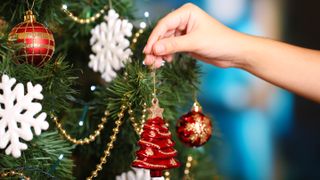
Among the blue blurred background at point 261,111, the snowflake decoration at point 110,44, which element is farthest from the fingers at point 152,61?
the blue blurred background at point 261,111

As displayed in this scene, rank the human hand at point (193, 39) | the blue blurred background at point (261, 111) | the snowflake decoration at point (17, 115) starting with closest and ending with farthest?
the snowflake decoration at point (17, 115)
the human hand at point (193, 39)
the blue blurred background at point (261, 111)

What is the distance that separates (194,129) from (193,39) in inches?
6.5

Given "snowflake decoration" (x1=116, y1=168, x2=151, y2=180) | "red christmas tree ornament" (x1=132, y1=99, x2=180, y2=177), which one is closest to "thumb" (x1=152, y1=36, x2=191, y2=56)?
"red christmas tree ornament" (x1=132, y1=99, x2=180, y2=177)

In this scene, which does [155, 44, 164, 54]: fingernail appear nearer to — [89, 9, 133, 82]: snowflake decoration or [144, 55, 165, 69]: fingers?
[144, 55, 165, 69]: fingers

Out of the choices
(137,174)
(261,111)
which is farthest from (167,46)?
(261,111)

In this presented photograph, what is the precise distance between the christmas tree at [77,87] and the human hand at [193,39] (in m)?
0.05

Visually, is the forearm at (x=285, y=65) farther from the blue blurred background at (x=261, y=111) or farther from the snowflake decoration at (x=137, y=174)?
the blue blurred background at (x=261, y=111)

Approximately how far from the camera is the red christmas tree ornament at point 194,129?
34.2 inches

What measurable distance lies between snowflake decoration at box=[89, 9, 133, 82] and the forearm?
0.22 meters

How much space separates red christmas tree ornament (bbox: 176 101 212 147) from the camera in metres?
0.87

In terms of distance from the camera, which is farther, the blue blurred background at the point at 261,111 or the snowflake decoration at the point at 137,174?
the blue blurred background at the point at 261,111

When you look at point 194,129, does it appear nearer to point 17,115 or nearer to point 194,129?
point 194,129

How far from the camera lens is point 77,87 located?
1053 mm

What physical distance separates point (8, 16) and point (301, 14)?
138 cm
